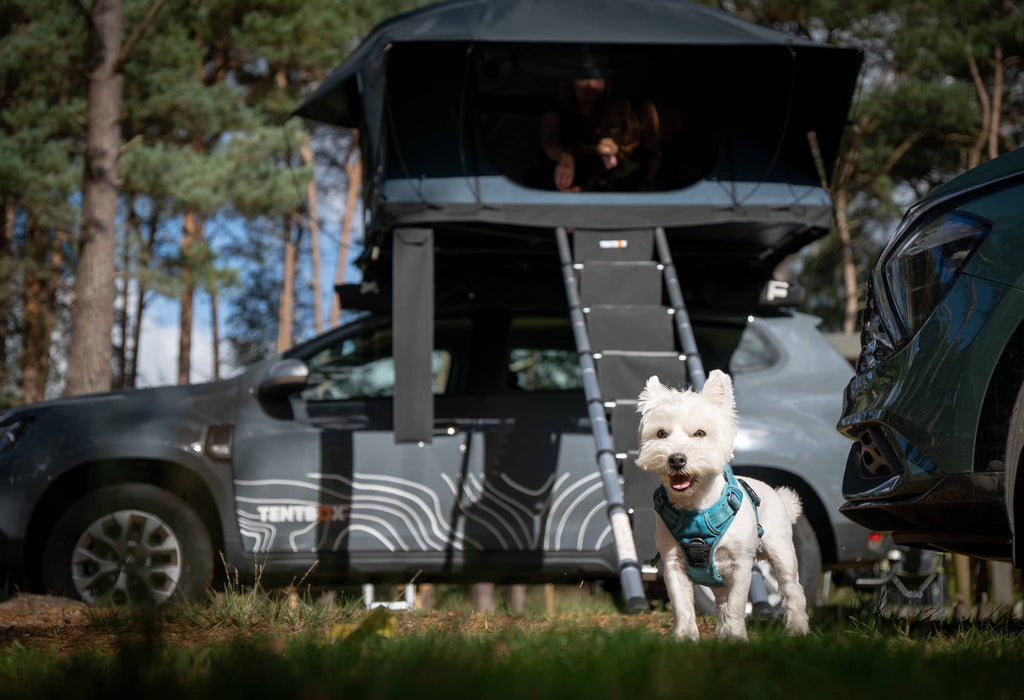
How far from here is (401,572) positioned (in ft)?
21.5

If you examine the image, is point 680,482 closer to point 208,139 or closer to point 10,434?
point 10,434

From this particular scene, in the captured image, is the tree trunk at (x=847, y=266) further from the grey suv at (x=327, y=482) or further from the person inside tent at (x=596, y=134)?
the grey suv at (x=327, y=482)

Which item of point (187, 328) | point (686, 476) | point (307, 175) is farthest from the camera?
point (187, 328)

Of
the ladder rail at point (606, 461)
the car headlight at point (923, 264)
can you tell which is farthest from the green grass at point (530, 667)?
the car headlight at point (923, 264)

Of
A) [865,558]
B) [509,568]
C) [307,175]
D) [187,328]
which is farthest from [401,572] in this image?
[187,328]

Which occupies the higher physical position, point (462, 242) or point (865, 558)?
point (462, 242)

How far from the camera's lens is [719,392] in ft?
13.8

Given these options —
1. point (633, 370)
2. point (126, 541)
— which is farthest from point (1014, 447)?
point (126, 541)

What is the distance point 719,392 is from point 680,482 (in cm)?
39

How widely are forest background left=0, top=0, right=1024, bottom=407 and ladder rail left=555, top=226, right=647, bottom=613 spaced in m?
7.87

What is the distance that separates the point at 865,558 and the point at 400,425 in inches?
110

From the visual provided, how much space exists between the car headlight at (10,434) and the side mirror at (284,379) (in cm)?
133

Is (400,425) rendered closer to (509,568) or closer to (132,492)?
(509,568)

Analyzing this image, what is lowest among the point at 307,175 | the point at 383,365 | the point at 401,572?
the point at 401,572
